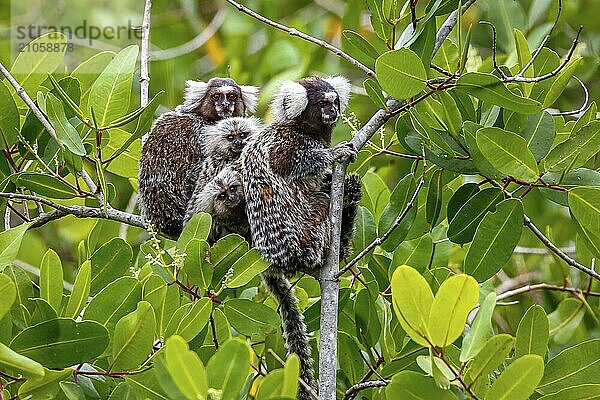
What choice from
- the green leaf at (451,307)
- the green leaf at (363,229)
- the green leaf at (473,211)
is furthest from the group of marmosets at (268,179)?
the green leaf at (451,307)

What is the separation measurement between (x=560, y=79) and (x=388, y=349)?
4.52ft

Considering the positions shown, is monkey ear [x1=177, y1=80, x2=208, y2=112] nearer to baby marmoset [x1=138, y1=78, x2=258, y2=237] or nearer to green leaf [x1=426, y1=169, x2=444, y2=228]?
baby marmoset [x1=138, y1=78, x2=258, y2=237]

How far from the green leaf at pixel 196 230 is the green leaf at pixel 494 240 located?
43.3 inches

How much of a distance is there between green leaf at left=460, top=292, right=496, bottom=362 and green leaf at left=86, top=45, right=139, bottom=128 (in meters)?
2.07

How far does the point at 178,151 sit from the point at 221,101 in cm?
49

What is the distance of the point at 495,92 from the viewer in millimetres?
3582

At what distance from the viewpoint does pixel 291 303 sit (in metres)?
4.48

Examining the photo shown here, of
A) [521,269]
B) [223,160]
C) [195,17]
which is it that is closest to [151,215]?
[223,160]

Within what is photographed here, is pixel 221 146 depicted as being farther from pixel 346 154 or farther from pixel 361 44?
pixel 361 44

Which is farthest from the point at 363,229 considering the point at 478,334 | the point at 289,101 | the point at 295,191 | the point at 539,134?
the point at 478,334

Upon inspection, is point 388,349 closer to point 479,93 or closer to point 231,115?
point 479,93

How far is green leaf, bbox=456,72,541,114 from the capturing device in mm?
3543

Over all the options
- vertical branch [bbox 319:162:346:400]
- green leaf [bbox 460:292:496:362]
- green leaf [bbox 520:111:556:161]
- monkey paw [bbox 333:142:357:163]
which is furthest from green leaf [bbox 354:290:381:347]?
green leaf [bbox 460:292:496:362]

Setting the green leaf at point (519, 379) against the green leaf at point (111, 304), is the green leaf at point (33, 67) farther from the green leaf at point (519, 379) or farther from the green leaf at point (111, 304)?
the green leaf at point (519, 379)
